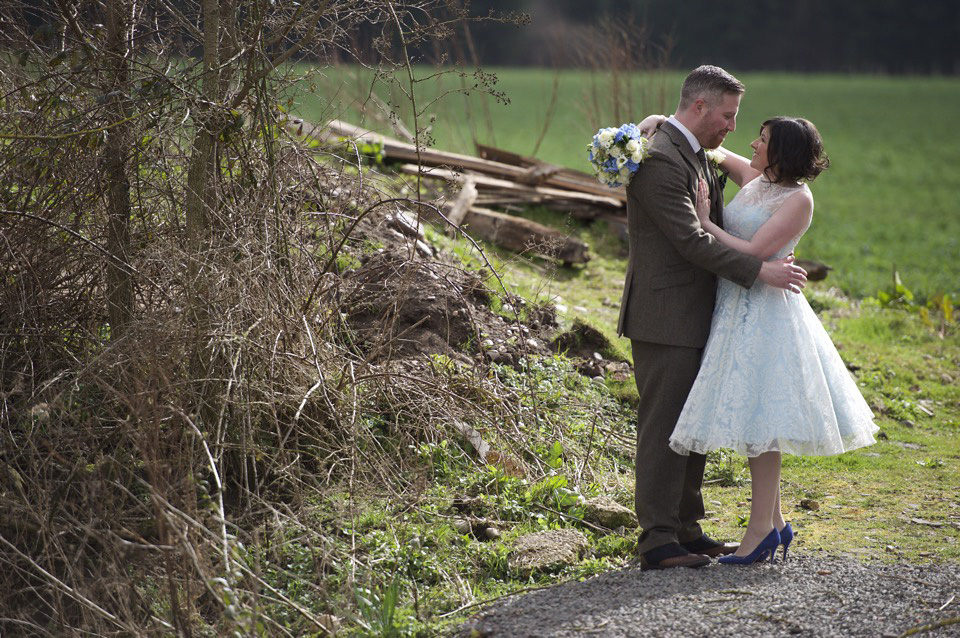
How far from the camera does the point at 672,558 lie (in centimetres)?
460

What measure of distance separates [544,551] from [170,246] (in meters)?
2.42

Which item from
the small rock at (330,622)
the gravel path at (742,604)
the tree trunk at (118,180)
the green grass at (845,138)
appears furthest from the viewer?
the green grass at (845,138)

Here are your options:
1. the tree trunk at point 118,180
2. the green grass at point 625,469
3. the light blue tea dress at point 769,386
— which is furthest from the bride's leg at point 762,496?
the tree trunk at point 118,180

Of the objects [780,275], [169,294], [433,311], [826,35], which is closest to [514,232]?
[433,311]

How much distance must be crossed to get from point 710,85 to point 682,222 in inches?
26.8

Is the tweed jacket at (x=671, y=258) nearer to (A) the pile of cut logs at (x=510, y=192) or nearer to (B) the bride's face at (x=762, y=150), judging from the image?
(B) the bride's face at (x=762, y=150)

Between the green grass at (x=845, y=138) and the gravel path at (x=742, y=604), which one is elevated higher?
the green grass at (x=845, y=138)

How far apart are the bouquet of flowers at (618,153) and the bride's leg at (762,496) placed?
149cm

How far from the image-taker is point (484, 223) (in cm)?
1041

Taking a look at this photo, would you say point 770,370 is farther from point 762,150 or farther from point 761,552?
point 762,150

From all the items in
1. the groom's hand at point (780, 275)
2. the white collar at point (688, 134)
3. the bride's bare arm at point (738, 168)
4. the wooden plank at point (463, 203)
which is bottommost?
the wooden plank at point (463, 203)

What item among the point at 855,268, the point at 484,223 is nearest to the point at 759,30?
the point at 855,268

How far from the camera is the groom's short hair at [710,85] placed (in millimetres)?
4586

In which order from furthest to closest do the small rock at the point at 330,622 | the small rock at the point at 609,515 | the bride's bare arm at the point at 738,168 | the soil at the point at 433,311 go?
the soil at the point at 433,311 → the small rock at the point at 609,515 → the bride's bare arm at the point at 738,168 → the small rock at the point at 330,622
